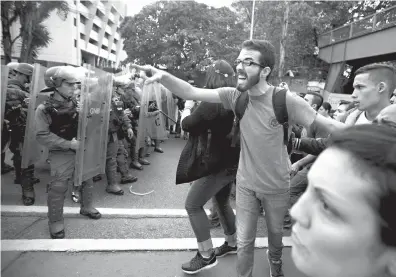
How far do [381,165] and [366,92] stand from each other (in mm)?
2163

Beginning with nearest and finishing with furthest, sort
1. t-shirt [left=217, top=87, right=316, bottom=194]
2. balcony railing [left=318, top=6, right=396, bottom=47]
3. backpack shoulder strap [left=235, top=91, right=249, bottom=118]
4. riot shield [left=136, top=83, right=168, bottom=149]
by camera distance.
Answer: t-shirt [left=217, top=87, right=316, bottom=194]
backpack shoulder strap [left=235, top=91, right=249, bottom=118]
riot shield [left=136, top=83, right=168, bottom=149]
balcony railing [left=318, top=6, right=396, bottom=47]

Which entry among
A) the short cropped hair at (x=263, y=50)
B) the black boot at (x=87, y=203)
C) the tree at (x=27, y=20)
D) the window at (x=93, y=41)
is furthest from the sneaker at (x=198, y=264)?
the window at (x=93, y=41)

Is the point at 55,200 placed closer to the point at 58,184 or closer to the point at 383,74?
the point at 58,184

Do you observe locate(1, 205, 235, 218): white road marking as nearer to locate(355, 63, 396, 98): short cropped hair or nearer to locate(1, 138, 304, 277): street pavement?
locate(1, 138, 304, 277): street pavement

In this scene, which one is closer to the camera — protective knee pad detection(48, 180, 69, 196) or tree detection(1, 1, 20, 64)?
protective knee pad detection(48, 180, 69, 196)

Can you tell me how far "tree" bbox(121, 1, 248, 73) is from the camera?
2123 cm

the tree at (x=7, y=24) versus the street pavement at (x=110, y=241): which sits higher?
the tree at (x=7, y=24)

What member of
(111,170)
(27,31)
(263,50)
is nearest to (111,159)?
(111,170)

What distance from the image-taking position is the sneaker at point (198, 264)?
287cm

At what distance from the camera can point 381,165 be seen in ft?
2.34

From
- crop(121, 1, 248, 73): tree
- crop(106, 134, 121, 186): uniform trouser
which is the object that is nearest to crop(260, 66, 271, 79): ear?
crop(106, 134, 121, 186): uniform trouser

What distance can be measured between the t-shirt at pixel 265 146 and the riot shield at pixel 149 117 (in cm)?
337

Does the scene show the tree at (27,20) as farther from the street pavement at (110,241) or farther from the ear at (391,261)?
the ear at (391,261)

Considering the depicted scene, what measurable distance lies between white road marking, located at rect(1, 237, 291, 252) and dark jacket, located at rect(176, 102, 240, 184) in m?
0.93
